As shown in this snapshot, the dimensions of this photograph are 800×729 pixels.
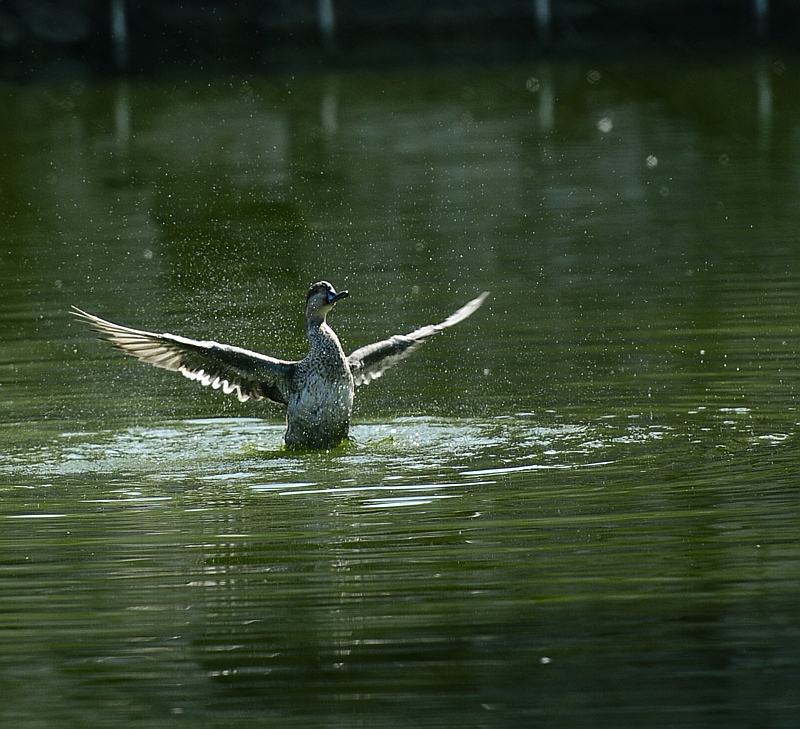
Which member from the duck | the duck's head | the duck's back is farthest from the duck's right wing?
the duck's head

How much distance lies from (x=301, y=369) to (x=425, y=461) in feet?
3.93

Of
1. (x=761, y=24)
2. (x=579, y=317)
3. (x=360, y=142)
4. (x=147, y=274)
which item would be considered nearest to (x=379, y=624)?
(x=579, y=317)

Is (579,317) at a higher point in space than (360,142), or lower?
lower

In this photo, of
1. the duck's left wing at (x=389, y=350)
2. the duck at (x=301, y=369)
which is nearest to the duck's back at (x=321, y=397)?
the duck at (x=301, y=369)

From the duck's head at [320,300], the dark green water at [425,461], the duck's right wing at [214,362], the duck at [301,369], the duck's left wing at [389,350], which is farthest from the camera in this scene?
the duck's left wing at [389,350]

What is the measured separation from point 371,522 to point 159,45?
2626 cm

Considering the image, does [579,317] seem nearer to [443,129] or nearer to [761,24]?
[443,129]

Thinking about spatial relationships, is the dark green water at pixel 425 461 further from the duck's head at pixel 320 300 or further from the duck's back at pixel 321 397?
the duck's head at pixel 320 300

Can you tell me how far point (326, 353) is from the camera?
361 inches

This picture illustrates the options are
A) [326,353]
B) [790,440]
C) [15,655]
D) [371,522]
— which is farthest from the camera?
[326,353]

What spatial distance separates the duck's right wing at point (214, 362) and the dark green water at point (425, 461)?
31 cm

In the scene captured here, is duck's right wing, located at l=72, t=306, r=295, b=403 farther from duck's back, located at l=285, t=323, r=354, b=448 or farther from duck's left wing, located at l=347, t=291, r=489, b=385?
duck's left wing, located at l=347, t=291, r=489, b=385

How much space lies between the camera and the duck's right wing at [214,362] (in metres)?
8.79

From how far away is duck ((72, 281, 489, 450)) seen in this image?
8930 mm
